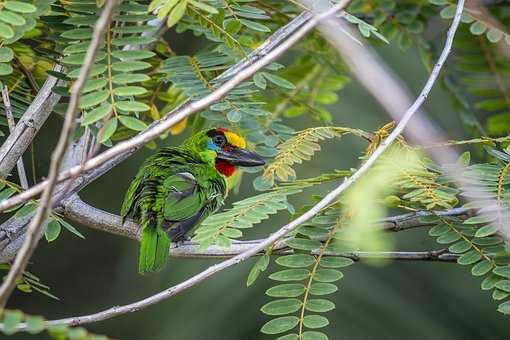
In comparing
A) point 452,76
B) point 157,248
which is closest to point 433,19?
point 452,76

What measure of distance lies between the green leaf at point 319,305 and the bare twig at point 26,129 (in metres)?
0.78

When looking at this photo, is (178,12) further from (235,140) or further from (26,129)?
(235,140)

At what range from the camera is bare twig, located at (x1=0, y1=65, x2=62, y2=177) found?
2189 mm

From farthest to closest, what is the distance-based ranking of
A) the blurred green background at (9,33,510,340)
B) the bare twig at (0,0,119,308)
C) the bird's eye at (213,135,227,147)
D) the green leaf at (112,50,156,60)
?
the blurred green background at (9,33,510,340) → the bird's eye at (213,135,227,147) → the green leaf at (112,50,156,60) → the bare twig at (0,0,119,308)

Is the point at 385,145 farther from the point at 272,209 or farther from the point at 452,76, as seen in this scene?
the point at 452,76

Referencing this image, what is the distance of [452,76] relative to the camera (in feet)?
11.0

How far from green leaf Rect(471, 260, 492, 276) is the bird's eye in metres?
1.14

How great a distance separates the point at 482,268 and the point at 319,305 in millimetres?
363

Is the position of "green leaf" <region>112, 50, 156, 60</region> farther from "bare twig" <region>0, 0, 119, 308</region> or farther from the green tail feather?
"bare twig" <region>0, 0, 119, 308</region>

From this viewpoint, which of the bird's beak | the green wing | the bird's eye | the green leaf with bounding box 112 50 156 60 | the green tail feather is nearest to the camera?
the green leaf with bounding box 112 50 156 60

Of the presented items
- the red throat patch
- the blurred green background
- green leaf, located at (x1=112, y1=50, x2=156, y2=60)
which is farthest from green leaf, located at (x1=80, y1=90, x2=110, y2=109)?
the blurred green background

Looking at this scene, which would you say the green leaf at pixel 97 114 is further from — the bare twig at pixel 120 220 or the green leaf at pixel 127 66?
the bare twig at pixel 120 220

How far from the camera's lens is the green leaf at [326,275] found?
2029mm

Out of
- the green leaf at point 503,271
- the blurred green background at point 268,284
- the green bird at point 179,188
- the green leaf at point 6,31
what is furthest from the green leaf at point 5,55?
the blurred green background at point 268,284
